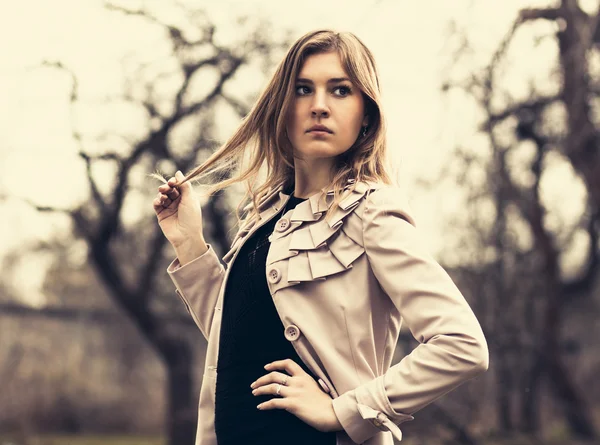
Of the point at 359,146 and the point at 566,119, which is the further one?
the point at 566,119

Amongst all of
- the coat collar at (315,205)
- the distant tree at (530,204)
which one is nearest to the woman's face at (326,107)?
the coat collar at (315,205)

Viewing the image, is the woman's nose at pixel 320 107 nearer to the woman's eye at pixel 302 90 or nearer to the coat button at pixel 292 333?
the woman's eye at pixel 302 90

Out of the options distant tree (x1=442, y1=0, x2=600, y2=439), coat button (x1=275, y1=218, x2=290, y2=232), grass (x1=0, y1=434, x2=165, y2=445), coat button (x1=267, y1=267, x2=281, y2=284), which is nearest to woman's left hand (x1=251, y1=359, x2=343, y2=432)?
coat button (x1=267, y1=267, x2=281, y2=284)

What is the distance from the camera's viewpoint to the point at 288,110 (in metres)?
2.24

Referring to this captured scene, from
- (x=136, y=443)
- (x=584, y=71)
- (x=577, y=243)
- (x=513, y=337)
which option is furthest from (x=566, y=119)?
(x=136, y=443)

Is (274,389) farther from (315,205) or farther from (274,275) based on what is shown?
(315,205)

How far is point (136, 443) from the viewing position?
11852 mm

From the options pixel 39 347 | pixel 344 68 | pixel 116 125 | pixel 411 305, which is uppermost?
pixel 116 125

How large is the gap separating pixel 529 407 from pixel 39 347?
749 cm

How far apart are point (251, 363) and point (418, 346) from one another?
435 mm

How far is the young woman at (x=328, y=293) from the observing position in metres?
1.92

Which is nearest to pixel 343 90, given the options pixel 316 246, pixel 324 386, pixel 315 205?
pixel 315 205

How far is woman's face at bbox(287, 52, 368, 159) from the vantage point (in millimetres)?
2156

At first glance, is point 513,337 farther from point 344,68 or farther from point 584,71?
point 344,68
